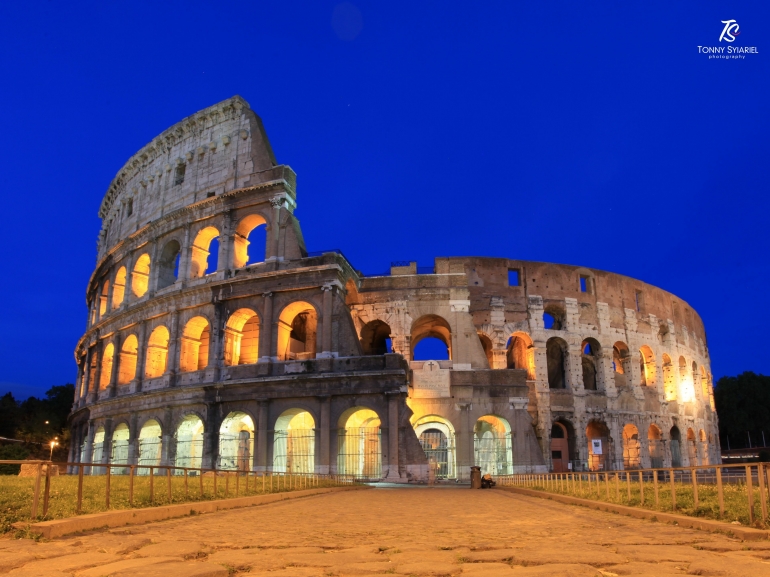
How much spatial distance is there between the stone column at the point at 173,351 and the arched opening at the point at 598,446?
1820 centimetres

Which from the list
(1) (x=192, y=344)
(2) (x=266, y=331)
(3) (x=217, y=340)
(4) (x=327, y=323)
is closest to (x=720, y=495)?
(4) (x=327, y=323)

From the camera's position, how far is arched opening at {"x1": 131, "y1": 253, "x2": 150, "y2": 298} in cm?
3034

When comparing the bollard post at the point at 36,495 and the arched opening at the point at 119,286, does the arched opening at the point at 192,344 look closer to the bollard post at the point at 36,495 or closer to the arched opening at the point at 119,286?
the arched opening at the point at 119,286

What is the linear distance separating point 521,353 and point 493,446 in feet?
16.6

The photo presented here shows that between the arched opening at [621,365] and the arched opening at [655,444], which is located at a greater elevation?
the arched opening at [621,365]

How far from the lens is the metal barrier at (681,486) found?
599cm

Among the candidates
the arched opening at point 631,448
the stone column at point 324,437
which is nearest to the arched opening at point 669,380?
the arched opening at point 631,448

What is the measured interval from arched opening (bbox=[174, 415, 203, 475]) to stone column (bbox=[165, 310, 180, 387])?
5.51 feet

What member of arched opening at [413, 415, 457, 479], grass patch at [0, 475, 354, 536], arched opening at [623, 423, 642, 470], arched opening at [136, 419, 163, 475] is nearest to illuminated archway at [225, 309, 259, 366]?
arched opening at [136, 419, 163, 475]

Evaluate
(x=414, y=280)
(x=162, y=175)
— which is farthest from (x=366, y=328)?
(x=162, y=175)

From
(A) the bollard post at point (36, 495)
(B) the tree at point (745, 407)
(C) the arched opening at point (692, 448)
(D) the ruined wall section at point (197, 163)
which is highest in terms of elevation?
(D) the ruined wall section at point (197, 163)

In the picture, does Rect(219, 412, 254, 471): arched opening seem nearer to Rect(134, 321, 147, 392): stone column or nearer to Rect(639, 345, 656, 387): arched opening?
Rect(134, 321, 147, 392): stone column

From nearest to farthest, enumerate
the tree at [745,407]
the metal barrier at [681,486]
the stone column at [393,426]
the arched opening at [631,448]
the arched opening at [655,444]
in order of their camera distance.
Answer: the metal barrier at [681,486]
the stone column at [393,426]
the arched opening at [631,448]
the arched opening at [655,444]
the tree at [745,407]

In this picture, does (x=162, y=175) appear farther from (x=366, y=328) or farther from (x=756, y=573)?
(x=756, y=573)
